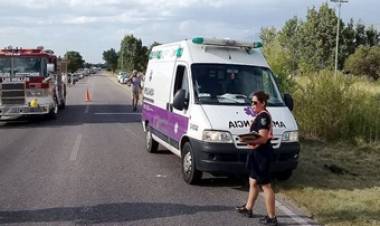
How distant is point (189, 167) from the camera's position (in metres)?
8.84

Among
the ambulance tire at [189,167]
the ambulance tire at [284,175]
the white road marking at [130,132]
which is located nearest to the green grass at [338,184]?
the ambulance tire at [284,175]

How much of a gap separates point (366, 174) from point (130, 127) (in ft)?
29.7

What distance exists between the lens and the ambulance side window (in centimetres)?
943

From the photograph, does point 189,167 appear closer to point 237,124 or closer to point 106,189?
point 237,124

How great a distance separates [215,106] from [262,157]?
2099mm

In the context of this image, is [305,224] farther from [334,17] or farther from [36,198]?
[334,17]

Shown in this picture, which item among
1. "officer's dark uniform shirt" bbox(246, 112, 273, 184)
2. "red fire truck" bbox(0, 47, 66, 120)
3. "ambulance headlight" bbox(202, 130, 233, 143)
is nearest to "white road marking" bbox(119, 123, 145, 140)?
"red fire truck" bbox(0, 47, 66, 120)

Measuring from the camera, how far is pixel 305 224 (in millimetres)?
6656

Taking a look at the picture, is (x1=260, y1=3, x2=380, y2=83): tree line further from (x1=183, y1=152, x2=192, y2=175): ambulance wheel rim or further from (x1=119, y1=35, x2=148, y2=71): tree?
(x1=183, y1=152, x2=192, y2=175): ambulance wheel rim

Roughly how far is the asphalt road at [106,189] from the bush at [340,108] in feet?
15.5

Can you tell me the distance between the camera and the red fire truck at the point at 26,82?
18766mm

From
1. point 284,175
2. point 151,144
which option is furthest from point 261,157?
point 151,144

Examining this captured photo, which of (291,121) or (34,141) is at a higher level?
(291,121)

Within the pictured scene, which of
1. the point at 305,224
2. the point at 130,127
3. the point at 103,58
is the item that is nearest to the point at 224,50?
the point at 305,224
